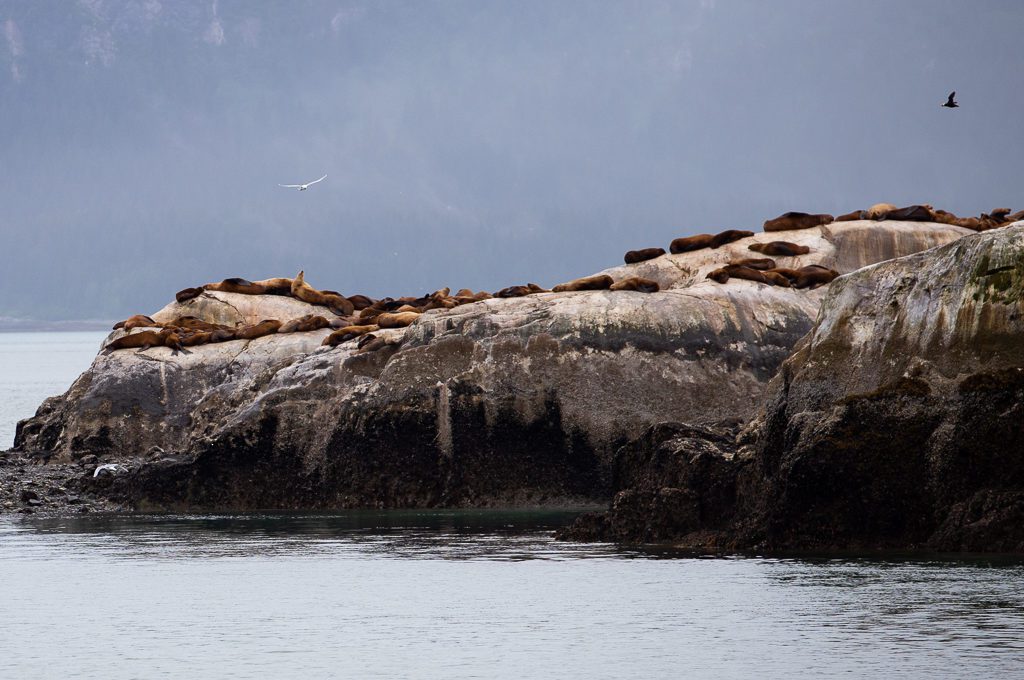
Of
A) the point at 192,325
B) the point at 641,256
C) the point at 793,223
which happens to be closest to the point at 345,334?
the point at 192,325

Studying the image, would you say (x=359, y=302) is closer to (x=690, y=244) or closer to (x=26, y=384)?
(x=690, y=244)

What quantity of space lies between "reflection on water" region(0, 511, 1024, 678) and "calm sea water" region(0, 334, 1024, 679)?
31 millimetres

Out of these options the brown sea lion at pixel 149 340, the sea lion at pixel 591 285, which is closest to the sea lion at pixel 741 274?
the sea lion at pixel 591 285

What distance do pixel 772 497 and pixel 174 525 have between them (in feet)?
32.8

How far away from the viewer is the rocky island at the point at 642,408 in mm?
18312

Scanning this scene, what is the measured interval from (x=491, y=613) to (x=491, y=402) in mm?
11435

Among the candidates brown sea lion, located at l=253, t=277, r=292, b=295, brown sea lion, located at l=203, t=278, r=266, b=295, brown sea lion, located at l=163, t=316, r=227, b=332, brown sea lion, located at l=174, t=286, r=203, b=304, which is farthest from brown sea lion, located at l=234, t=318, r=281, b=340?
brown sea lion, located at l=253, t=277, r=292, b=295

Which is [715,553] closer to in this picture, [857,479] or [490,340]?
[857,479]

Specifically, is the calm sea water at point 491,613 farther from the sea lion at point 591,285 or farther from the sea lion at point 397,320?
the sea lion at point 397,320

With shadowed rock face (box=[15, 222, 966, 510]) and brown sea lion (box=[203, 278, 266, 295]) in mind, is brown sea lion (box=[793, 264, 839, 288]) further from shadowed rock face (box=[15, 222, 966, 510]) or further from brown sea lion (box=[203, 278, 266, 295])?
brown sea lion (box=[203, 278, 266, 295])

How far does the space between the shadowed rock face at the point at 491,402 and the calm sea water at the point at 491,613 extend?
16.8ft

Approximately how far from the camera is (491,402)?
88.8ft

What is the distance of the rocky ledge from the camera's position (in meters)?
17.8

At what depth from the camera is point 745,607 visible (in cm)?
1548
